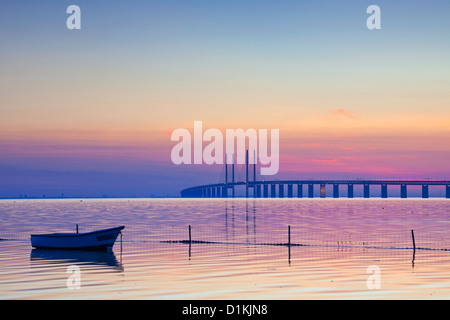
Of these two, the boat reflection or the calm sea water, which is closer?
the calm sea water

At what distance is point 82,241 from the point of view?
183 feet

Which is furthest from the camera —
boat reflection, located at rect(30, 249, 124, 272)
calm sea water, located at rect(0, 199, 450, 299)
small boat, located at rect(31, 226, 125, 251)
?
small boat, located at rect(31, 226, 125, 251)

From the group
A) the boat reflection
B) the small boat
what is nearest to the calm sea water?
the boat reflection

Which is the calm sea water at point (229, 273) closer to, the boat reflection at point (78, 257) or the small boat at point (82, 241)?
the boat reflection at point (78, 257)

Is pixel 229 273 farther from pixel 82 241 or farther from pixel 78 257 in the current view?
pixel 82 241

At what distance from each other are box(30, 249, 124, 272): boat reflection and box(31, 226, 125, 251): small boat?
1.68 ft

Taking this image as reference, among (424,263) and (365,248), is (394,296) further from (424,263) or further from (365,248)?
(365,248)

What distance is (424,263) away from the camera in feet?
142

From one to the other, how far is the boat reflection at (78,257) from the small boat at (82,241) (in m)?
0.51

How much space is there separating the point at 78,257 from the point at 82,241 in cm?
515

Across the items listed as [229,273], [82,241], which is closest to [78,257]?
[82,241]

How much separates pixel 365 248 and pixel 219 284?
28.4 m

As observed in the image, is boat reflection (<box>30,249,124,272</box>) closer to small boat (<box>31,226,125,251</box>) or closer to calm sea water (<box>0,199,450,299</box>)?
calm sea water (<box>0,199,450,299</box>)

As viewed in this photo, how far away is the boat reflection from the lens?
148ft
